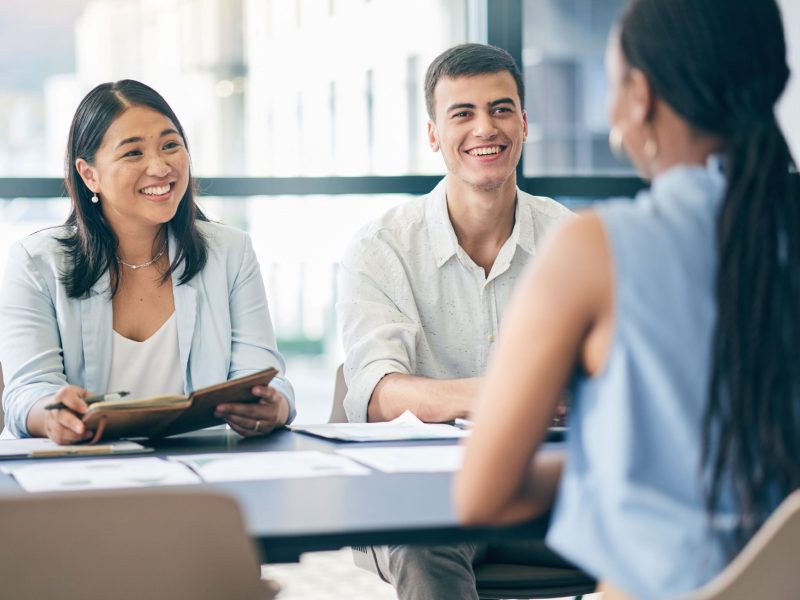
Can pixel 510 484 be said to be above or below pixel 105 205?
below

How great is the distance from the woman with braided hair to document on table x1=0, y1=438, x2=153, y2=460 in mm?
849

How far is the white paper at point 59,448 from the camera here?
5.67ft

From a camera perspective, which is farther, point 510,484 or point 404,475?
point 404,475

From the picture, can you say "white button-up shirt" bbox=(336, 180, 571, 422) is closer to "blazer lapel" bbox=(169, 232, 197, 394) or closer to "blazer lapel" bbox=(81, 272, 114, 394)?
"blazer lapel" bbox=(169, 232, 197, 394)

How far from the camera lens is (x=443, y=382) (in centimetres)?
221

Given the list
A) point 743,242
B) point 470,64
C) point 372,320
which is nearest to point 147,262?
point 372,320

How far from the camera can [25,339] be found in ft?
7.54

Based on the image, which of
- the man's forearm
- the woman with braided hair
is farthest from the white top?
the woman with braided hair

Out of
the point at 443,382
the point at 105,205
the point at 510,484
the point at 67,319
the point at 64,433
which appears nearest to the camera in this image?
the point at 510,484

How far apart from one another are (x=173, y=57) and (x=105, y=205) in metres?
1.50

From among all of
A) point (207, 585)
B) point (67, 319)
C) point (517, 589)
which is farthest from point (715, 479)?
point (67, 319)

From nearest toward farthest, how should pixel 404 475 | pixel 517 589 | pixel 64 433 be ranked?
pixel 404 475
pixel 64 433
pixel 517 589

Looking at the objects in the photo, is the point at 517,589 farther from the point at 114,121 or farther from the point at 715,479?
the point at 114,121

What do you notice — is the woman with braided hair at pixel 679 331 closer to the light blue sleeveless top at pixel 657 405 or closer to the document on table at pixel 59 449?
the light blue sleeveless top at pixel 657 405
